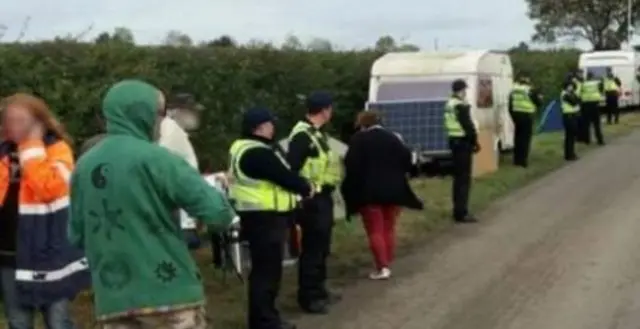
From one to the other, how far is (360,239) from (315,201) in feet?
13.8

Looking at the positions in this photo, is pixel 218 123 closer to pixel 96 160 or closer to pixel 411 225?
pixel 411 225

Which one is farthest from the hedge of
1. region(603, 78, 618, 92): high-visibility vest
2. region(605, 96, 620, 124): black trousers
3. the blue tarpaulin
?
region(605, 96, 620, 124): black trousers

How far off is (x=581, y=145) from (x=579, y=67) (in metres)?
16.2

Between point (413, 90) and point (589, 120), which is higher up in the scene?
point (413, 90)

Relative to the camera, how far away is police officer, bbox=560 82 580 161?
2481cm

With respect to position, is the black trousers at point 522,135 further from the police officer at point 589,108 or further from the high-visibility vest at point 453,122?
the high-visibility vest at point 453,122

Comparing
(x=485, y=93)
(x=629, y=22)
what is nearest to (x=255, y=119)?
(x=485, y=93)

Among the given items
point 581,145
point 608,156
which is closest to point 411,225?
point 608,156

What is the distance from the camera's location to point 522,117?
23.4 meters

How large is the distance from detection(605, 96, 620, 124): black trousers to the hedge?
14568mm

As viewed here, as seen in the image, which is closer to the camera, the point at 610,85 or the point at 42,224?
the point at 42,224

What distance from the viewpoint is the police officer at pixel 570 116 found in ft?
81.4

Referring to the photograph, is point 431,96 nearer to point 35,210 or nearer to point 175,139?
point 175,139

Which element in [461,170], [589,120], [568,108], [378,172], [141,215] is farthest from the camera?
[589,120]
